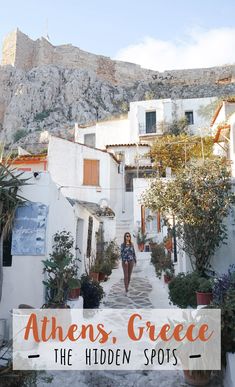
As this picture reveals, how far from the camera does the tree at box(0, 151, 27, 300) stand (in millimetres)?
5988

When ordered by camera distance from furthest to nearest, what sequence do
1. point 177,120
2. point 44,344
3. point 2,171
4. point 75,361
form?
point 177,120, point 2,171, point 44,344, point 75,361

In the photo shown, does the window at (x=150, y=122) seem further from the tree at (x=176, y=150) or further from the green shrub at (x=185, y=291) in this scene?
the green shrub at (x=185, y=291)

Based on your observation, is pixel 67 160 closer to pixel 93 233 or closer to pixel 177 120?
pixel 93 233

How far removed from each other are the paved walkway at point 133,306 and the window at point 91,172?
5639mm

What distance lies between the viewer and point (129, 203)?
910 inches

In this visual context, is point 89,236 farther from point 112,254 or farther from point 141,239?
point 141,239

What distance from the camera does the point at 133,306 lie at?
8.17m

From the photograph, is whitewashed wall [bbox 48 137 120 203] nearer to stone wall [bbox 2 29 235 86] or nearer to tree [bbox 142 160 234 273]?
tree [bbox 142 160 234 273]

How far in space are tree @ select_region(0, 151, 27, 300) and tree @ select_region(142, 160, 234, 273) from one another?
12.1ft

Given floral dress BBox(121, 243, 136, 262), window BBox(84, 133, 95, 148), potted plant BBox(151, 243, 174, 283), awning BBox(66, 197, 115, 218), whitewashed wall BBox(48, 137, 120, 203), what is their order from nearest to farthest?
floral dress BBox(121, 243, 136, 262) → potted plant BBox(151, 243, 174, 283) → awning BBox(66, 197, 115, 218) → whitewashed wall BBox(48, 137, 120, 203) → window BBox(84, 133, 95, 148)

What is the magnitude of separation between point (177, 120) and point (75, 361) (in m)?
25.1

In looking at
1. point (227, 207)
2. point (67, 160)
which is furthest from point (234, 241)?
point (67, 160)

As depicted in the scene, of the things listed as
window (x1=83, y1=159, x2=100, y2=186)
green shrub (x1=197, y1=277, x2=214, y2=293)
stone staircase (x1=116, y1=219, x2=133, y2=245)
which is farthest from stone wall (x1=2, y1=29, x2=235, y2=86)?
green shrub (x1=197, y1=277, x2=214, y2=293)

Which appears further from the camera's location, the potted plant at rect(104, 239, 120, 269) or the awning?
the potted plant at rect(104, 239, 120, 269)
